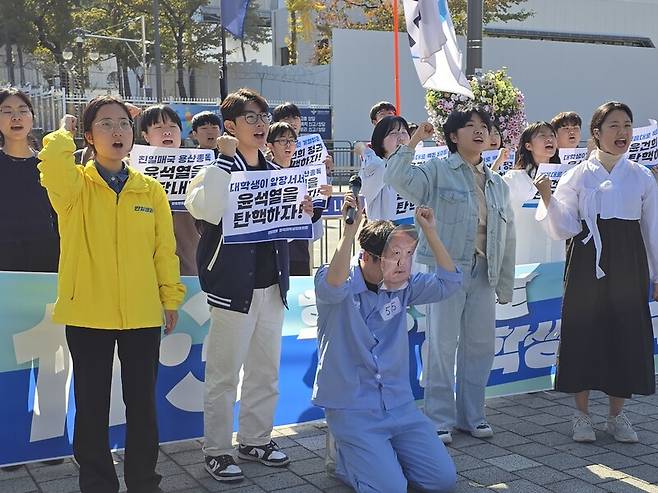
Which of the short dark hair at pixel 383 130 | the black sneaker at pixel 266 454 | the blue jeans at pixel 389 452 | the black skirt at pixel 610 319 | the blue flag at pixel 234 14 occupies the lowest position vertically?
the black sneaker at pixel 266 454

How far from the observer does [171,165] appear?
5.17m

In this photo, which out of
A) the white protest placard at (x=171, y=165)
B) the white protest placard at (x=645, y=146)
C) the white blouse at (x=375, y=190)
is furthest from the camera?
the white protest placard at (x=645, y=146)

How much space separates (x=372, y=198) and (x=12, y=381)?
2.83 m

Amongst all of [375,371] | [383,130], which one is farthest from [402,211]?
[375,371]

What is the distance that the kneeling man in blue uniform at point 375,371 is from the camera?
13.0ft

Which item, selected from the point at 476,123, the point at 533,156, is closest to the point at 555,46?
the point at 533,156

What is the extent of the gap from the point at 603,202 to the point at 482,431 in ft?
5.17

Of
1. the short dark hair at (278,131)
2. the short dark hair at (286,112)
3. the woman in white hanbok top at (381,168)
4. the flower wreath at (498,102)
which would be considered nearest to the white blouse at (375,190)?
the woman in white hanbok top at (381,168)

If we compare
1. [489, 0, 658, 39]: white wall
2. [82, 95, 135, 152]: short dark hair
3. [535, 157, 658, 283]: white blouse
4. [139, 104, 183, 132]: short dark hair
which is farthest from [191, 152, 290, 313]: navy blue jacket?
[489, 0, 658, 39]: white wall

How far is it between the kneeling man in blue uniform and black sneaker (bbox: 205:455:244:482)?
53 centimetres

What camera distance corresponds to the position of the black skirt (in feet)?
16.1

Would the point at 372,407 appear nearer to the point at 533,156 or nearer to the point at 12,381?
the point at 12,381

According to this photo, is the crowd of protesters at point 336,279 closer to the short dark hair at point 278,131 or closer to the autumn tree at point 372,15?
the short dark hair at point 278,131

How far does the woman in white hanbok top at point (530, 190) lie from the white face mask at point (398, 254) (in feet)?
8.98
